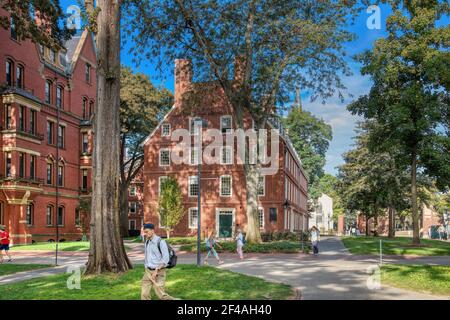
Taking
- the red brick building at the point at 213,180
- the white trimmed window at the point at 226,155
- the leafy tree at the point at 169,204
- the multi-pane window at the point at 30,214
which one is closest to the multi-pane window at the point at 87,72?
the red brick building at the point at 213,180

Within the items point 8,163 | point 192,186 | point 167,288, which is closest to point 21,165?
point 8,163

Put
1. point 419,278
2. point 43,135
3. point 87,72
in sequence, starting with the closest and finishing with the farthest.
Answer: point 419,278
point 43,135
point 87,72

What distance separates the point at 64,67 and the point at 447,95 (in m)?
34.1

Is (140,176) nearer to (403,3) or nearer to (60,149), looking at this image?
(60,149)

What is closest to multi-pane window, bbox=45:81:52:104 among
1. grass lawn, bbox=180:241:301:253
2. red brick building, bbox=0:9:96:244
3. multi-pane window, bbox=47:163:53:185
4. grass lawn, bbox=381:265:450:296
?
red brick building, bbox=0:9:96:244

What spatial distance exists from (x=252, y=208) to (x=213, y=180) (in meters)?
14.0

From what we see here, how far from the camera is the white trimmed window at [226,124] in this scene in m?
45.9

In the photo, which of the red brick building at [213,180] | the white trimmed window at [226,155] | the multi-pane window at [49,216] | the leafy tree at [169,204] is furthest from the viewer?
the white trimmed window at [226,155]

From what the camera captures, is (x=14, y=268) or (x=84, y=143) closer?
(x=14, y=268)

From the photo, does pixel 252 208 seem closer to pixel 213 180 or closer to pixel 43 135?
pixel 213 180

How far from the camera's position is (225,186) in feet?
151

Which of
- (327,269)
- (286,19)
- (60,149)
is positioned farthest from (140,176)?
(327,269)

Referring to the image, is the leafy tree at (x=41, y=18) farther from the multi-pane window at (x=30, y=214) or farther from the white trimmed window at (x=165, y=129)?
the white trimmed window at (x=165, y=129)
